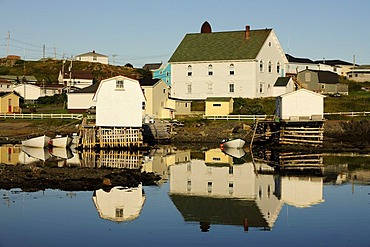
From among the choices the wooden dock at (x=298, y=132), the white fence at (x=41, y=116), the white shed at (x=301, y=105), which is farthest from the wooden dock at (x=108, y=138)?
the white shed at (x=301, y=105)

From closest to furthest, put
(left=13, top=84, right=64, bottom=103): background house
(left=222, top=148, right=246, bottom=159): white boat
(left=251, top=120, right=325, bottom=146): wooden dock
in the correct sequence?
1. (left=222, top=148, right=246, bottom=159): white boat
2. (left=251, top=120, right=325, bottom=146): wooden dock
3. (left=13, top=84, right=64, bottom=103): background house

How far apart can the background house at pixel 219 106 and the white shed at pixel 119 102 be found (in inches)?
623

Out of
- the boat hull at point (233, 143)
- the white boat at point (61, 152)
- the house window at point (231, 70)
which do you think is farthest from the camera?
the house window at point (231, 70)

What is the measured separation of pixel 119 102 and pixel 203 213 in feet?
83.9

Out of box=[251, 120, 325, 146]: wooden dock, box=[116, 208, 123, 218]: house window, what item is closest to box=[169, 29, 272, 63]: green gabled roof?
box=[251, 120, 325, 146]: wooden dock

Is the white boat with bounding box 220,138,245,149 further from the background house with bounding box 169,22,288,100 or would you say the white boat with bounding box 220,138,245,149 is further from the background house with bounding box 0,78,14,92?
the background house with bounding box 0,78,14,92

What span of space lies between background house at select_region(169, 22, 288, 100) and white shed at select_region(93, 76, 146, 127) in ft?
73.7

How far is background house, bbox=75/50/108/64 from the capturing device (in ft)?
426

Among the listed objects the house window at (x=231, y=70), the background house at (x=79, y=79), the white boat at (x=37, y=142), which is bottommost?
the white boat at (x=37, y=142)

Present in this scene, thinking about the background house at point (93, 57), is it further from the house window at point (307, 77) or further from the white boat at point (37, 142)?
the white boat at point (37, 142)

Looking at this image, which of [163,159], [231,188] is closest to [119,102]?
[163,159]

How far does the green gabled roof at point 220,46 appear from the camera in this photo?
2726 inches

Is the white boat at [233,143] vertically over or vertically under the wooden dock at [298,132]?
under

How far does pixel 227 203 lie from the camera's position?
1017 inches
